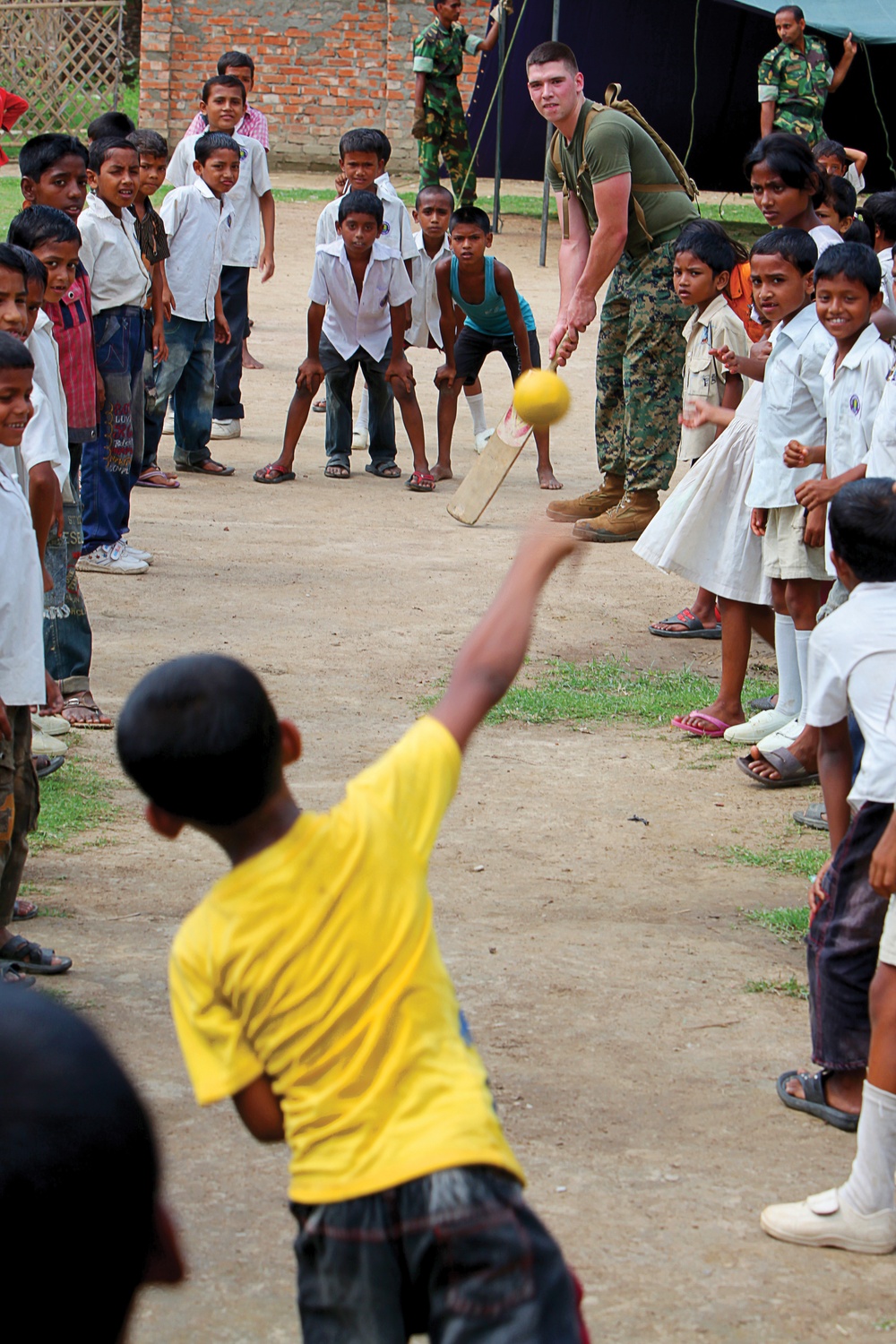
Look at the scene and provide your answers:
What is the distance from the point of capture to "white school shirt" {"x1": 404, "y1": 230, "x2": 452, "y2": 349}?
870cm

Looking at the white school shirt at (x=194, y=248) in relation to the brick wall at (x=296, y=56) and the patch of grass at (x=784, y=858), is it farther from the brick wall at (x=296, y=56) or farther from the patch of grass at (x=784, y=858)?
the brick wall at (x=296, y=56)

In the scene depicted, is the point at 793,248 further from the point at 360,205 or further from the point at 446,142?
the point at 446,142

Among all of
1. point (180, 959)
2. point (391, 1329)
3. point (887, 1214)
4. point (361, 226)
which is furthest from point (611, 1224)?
point (361, 226)

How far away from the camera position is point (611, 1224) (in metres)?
2.62

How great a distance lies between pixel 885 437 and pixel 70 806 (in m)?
2.52

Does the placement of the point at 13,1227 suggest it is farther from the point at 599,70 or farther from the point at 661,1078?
the point at 599,70

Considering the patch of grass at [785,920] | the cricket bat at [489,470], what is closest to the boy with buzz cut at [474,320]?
the cricket bat at [489,470]

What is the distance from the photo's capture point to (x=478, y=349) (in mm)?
8844

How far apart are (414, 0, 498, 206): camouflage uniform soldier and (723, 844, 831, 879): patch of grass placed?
12113mm

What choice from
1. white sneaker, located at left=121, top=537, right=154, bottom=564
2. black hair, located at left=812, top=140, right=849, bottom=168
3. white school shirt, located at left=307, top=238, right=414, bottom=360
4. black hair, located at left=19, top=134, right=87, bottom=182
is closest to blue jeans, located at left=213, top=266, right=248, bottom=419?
white school shirt, located at left=307, top=238, right=414, bottom=360

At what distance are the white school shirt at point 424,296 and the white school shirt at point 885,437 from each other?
5.10 metres

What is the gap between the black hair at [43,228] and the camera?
485 cm

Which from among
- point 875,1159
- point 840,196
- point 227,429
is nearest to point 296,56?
point 227,429

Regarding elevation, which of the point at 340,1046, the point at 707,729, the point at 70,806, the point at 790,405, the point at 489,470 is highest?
the point at 790,405
